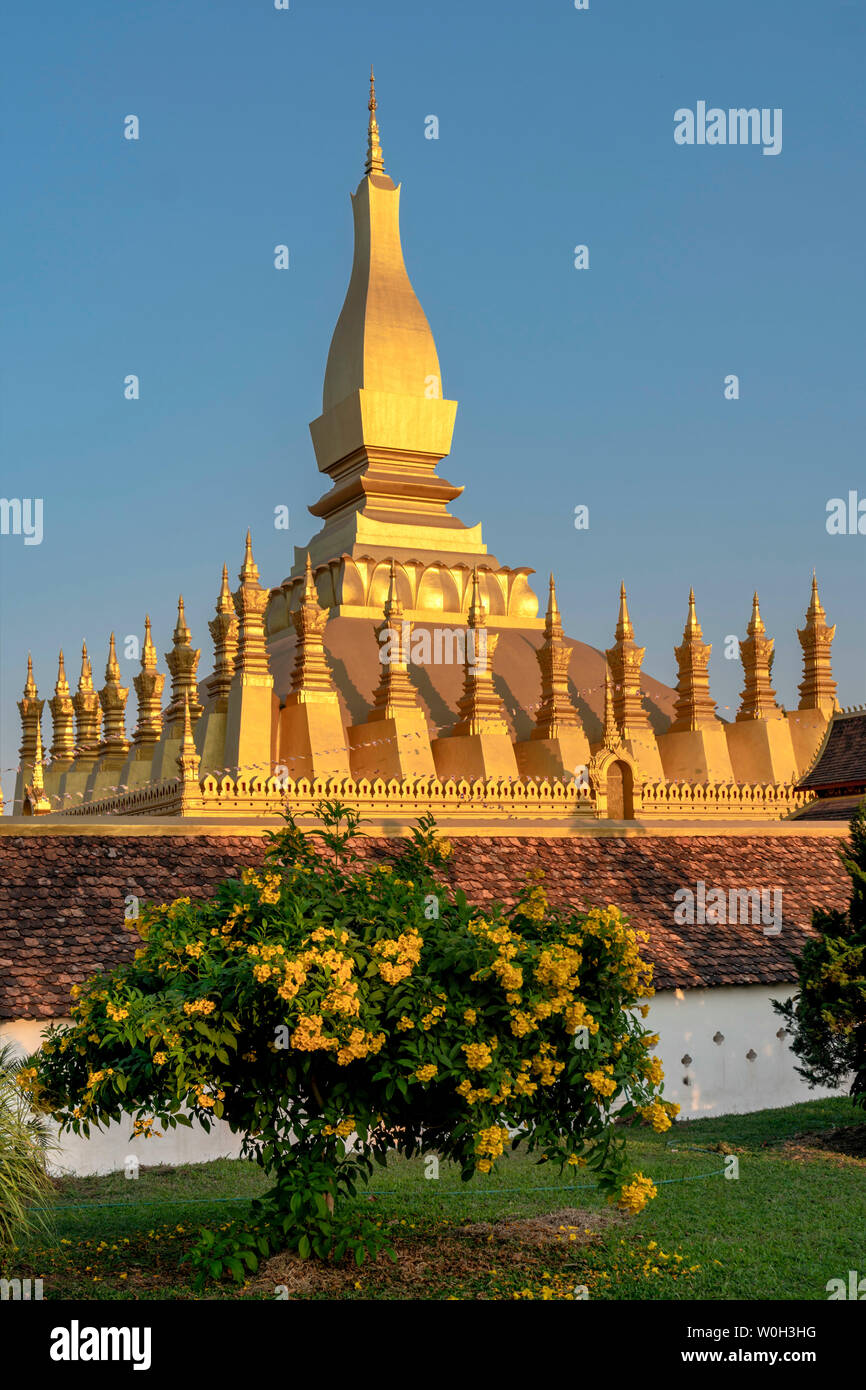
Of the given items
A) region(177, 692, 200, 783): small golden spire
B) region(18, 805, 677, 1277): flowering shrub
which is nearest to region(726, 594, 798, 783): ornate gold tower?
region(177, 692, 200, 783): small golden spire

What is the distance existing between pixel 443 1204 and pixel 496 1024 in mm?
2942

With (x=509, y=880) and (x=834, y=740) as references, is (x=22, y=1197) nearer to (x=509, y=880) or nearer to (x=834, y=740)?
(x=509, y=880)

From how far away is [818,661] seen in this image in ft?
104

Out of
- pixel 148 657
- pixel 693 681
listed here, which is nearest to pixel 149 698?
pixel 148 657

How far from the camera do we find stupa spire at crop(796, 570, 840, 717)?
31.6 meters

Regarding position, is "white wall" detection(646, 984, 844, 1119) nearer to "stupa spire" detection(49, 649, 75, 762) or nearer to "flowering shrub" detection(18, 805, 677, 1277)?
"flowering shrub" detection(18, 805, 677, 1277)

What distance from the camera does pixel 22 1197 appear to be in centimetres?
931

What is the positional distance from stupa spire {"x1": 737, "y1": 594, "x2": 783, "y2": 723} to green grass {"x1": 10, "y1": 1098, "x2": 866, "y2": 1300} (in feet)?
63.4

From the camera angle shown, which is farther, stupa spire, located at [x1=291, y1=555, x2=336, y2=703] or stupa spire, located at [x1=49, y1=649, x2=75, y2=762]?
stupa spire, located at [x1=49, y1=649, x2=75, y2=762]

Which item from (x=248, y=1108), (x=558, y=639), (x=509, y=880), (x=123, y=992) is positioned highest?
(x=558, y=639)

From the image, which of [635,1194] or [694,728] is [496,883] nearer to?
[635,1194]

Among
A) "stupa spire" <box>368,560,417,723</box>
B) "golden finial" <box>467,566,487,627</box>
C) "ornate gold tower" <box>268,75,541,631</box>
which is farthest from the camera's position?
"ornate gold tower" <box>268,75,541,631</box>

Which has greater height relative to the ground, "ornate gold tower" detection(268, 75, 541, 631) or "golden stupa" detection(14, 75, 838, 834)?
"ornate gold tower" detection(268, 75, 541, 631)
